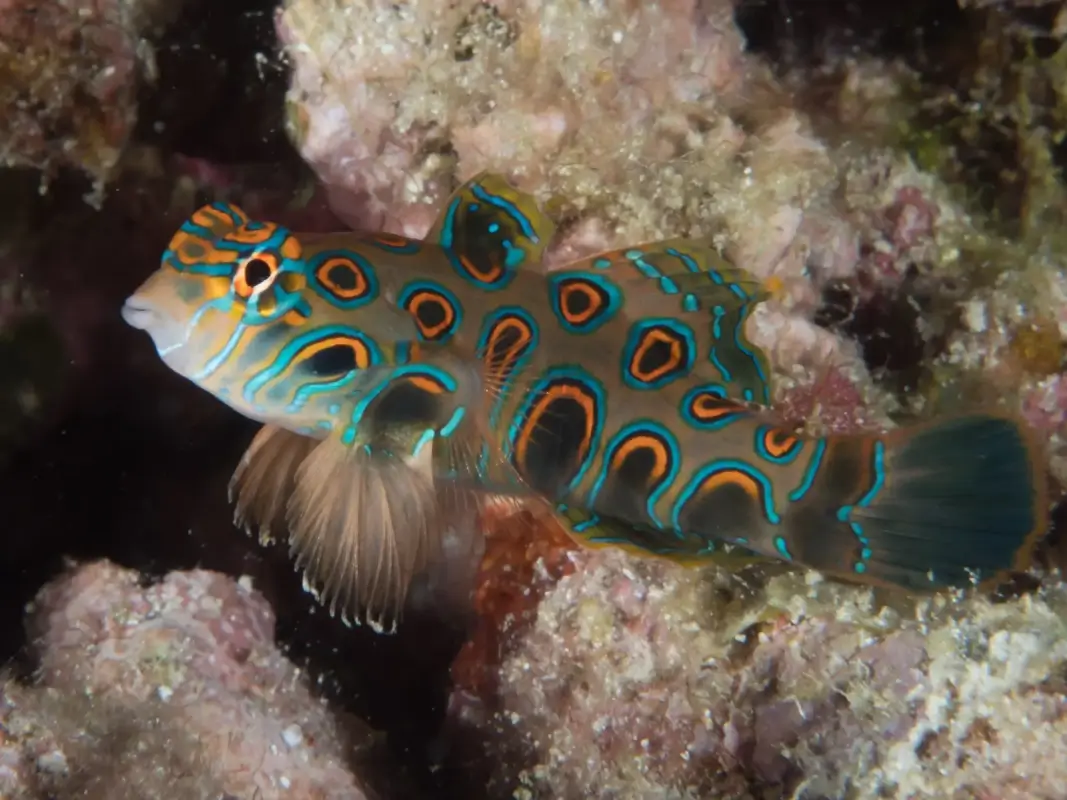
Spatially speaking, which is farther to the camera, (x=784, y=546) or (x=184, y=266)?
(x=784, y=546)

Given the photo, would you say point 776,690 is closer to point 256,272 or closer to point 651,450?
point 651,450

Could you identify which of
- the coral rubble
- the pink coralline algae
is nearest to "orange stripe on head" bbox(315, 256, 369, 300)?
the coral rubble

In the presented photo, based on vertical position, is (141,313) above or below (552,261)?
below

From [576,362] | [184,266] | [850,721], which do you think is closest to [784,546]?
[850,721]

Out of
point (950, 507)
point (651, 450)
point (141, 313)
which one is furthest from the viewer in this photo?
point (651, 450)

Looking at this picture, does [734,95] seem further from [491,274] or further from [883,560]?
[883,560]

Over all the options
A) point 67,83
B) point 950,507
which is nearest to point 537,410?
point 950,507
